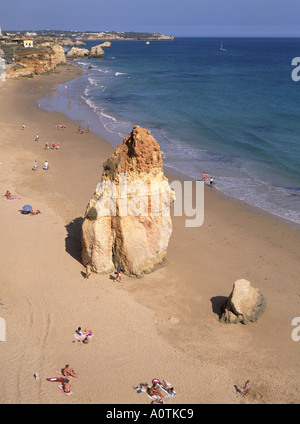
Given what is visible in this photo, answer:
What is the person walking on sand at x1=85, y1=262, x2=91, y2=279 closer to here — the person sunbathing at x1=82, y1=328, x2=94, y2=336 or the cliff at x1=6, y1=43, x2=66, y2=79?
the person sunbathing at x1=82, y1=328, x2=94, y2=336

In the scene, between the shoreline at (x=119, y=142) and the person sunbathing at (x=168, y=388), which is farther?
the shoreline at (x=119, y=142)

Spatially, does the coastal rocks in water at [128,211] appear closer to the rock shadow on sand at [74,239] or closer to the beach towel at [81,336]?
the rock shadow on sand at [74,239]

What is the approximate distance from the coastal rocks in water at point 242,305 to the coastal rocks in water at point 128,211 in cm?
401

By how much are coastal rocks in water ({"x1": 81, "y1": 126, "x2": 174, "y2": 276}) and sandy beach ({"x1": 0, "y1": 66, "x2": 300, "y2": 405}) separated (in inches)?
39.1

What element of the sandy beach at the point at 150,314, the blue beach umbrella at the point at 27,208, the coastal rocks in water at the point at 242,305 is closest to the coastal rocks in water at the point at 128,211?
the sandy beach at the point at 150,314

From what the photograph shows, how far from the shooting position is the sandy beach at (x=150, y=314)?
11.9 m

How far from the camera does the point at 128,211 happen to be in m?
16.0

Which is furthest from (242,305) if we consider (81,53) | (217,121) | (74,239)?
(81,53)

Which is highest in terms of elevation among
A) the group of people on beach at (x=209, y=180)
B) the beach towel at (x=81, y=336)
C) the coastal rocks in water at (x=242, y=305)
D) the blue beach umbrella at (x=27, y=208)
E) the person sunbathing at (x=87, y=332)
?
the group of people on beach at (x=209, y=180)

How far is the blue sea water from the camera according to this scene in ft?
98.8

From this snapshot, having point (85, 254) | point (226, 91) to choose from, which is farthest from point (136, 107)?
point (85, 254)

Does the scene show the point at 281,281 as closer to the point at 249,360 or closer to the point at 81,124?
the point at 249,360
